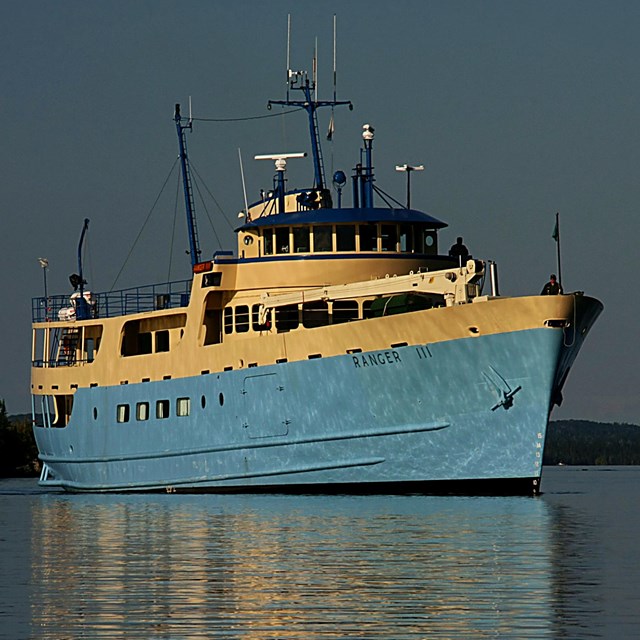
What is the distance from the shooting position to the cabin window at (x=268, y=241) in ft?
149

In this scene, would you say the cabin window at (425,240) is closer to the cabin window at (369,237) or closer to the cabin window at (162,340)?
the cabin window at (369,237)

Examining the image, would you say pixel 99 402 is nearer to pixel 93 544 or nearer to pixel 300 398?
pixel 300 398

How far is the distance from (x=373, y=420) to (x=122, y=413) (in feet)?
39.9

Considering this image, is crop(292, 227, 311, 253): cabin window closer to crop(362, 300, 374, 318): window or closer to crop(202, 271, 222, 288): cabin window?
crop(202, 271, 222, 288): cabin window

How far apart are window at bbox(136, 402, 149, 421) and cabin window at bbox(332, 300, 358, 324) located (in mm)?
7840

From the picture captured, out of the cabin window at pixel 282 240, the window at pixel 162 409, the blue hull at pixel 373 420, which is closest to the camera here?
the blue hull at pixel 373 420

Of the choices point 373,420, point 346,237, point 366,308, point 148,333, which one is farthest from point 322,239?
point 148,333

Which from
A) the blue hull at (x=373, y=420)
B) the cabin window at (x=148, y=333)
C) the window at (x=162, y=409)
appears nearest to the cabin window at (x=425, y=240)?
the blue hull at (x=373, y=420)

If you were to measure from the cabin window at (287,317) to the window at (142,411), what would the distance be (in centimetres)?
610

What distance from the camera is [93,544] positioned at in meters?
28.8

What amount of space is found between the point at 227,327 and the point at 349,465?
23.7ft

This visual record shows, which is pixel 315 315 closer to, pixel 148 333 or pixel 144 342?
pixel 148 333

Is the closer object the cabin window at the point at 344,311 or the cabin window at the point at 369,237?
the cabin window at the point at 344,311

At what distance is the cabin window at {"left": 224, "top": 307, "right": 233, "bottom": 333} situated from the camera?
4538cm
